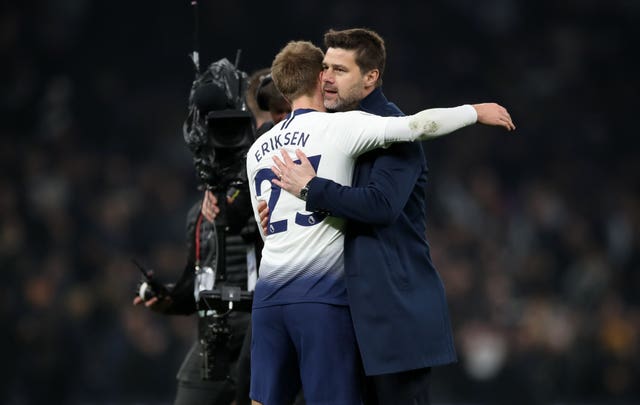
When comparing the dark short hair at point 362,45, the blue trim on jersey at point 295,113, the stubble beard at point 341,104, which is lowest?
the blue trim on jersey at point 295,113

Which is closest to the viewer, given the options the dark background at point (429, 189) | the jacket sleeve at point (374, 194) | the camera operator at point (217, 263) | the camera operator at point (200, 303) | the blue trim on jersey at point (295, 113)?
the jacket sleeve at point (374, 194)

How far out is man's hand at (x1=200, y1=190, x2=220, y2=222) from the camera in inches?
215

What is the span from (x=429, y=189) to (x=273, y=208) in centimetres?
781

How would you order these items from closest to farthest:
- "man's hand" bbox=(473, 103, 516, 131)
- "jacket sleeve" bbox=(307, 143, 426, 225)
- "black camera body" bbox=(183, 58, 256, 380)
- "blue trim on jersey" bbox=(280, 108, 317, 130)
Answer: "jacket sleeve" bbox=(307, 143, 426, 225), "man's hand" bbox=(473, 103, 516, 131), "blue trim on jersey" bbox=(280, 108, 317, 130), "black camera body" bbox=(183, 58, 256, 380)

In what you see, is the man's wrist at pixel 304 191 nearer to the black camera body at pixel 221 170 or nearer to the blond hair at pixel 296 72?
the blond hair at pixel 296 72

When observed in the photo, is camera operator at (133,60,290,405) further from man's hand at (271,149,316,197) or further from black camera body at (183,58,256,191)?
man's hand at (271,149,316,197)

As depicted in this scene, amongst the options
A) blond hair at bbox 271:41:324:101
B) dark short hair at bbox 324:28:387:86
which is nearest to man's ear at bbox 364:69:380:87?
dark short hair at bbox 324:28:387:86

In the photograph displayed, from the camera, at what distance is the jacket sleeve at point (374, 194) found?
4336 millimetres

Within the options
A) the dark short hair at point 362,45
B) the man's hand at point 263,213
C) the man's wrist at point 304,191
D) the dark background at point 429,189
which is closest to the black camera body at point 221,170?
the man's hand at point 263,213

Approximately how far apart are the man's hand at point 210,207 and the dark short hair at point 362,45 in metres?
1.15

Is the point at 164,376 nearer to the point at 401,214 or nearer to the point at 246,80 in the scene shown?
the point at 246,80

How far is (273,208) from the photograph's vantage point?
180 inches

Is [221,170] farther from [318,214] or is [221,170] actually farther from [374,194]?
[374,194]

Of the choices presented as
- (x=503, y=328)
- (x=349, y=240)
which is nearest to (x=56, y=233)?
(x=503, y=328)
